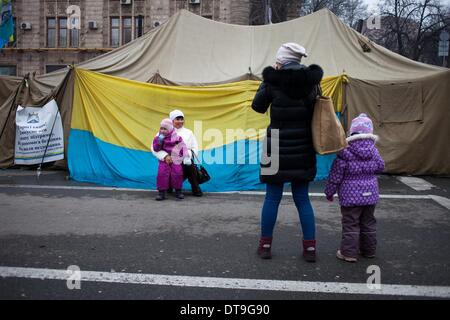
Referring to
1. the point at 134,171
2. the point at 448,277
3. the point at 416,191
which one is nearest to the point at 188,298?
the point at 448,277

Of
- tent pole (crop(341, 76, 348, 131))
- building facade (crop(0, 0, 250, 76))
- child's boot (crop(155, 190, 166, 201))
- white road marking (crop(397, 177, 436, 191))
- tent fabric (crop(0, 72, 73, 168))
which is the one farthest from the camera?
building facade (crop(0, 0, 250, 76))

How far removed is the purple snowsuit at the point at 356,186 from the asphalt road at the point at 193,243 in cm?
21

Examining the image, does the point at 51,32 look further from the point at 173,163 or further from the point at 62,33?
the point at 173,163

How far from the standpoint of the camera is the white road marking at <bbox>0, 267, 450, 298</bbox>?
3268 mm

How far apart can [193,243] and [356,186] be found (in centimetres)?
177

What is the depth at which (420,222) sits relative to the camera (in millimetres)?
5434

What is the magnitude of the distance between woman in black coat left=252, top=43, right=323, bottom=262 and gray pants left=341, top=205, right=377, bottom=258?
0.33 meters

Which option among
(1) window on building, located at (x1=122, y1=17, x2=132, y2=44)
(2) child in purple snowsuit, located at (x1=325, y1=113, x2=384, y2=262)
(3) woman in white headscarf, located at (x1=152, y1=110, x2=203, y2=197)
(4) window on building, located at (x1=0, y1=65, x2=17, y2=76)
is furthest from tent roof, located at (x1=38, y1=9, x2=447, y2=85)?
(4) window on building, located at (x1=0, y1=65, x2=17, y2=76)

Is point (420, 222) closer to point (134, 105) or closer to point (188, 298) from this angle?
point (188, 298)

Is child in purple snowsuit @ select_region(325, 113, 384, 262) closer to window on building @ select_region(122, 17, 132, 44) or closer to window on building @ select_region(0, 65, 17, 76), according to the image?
window on building @ select_region(122, 17, 132, 44)

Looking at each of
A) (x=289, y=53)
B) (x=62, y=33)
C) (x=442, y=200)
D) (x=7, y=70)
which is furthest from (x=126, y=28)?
(x=289, y=53)

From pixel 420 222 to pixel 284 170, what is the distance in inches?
104

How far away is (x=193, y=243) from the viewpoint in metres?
4.51

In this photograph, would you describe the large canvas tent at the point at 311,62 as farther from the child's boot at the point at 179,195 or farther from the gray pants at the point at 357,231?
the gray pants at the point at 357,231
